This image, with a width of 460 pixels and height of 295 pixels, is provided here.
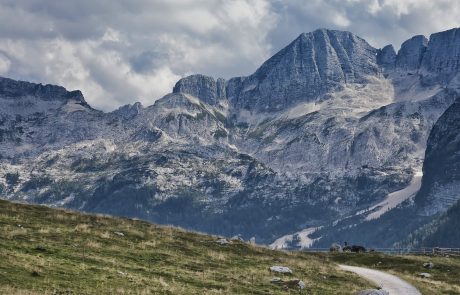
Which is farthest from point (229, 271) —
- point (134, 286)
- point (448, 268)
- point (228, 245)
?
point (448, 268)

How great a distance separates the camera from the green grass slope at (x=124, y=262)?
4022 centimetres

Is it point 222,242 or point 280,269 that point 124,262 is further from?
point 222,242

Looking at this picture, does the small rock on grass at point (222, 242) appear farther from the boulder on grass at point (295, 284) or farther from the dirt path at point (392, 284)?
the boulder on grass at point (295, 284)

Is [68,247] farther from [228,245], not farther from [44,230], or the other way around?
[228,245]

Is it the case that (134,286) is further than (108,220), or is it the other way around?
(108,220)

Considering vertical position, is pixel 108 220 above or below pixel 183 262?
above

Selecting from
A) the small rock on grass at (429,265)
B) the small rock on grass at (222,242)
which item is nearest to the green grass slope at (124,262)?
the small rock on grass at (222,242)

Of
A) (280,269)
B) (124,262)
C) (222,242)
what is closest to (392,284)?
(280,269)

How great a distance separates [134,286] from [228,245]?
36.9m

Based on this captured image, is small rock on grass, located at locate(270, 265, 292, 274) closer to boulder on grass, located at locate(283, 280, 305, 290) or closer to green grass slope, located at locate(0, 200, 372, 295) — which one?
green grass slope, located at locate(0, 200, 372, 295)

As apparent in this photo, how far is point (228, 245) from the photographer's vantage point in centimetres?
7775

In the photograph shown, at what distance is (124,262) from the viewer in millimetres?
51312

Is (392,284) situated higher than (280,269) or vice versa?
(280,269)

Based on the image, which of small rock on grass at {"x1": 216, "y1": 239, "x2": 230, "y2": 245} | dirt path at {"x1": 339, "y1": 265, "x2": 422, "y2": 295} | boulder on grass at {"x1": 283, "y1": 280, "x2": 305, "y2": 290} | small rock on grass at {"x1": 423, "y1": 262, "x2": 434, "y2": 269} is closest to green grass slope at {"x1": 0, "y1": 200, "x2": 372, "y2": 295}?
boulder on grass at {"x1": 283, "y1": 280, "x2": 305, "y2": 290}
